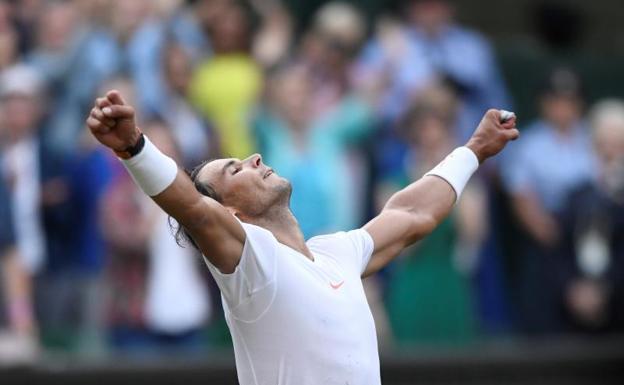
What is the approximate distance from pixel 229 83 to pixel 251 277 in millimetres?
5016

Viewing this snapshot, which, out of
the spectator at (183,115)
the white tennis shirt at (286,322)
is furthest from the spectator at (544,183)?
the white tennis shirt at (286,322)

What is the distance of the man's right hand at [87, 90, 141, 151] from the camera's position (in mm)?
5062

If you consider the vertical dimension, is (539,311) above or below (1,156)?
below

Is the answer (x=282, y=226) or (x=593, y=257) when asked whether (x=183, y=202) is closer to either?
(x=282, y=226)

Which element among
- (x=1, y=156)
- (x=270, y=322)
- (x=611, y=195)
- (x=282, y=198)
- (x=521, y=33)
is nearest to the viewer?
(x=270, y=322)

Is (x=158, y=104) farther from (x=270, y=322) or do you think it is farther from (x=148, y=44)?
(x=270, y=322)

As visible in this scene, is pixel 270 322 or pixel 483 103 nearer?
pixel 270 322

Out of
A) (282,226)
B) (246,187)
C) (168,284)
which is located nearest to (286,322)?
(282,226)

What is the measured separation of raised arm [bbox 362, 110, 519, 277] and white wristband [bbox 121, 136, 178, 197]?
1.41 m

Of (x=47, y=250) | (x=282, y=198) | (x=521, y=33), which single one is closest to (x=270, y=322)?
(x=282, y=198)

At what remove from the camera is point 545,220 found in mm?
10922

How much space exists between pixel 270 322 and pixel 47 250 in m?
4.45

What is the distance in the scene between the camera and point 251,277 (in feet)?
18.1

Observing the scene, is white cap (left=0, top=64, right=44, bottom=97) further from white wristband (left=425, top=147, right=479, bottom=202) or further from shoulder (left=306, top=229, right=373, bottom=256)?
shoulder (left=306, top=229, right=373, bottom=256)
